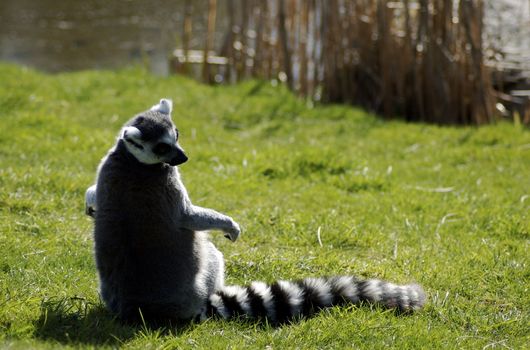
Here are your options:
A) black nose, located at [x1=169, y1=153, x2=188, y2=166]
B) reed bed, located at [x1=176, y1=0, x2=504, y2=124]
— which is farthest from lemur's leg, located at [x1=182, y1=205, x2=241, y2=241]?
reed bed, located at [x1=176, y1=0, x2=504, y2=124]

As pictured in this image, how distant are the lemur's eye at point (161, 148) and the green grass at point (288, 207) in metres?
0.93

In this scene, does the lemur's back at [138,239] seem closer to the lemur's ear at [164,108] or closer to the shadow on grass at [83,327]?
the shadow on grass at [83,327]

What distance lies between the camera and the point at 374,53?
994 centimetres

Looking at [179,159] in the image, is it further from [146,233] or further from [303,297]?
[303,297]

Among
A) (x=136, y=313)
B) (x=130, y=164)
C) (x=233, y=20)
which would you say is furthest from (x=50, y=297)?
(x=233, y=20)

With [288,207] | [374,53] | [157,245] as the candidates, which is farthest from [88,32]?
[157,245]

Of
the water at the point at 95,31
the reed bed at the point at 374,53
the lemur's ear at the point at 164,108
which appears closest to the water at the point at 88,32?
the water at the point at 95,31

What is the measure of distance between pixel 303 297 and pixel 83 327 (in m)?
1.20

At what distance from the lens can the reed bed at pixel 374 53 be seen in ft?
30.1

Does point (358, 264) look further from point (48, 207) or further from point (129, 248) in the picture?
point (48, 207)

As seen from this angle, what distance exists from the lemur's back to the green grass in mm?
179

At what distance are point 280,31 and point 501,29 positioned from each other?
10.1 feet

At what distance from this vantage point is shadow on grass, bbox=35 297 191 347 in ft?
12.4

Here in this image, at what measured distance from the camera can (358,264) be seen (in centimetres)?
505
